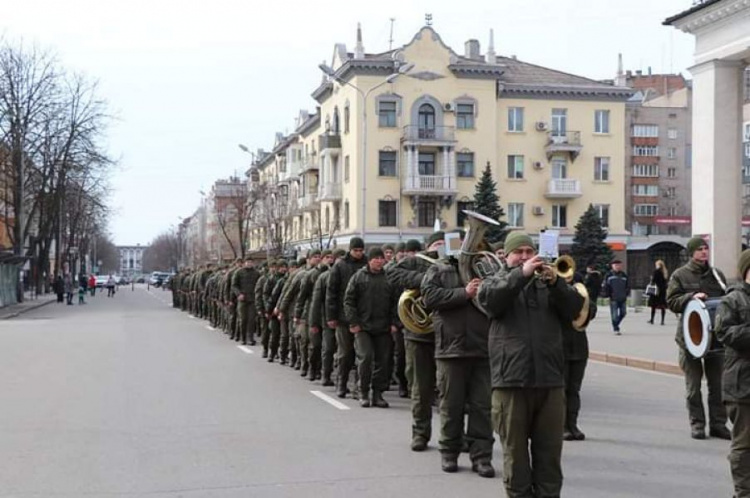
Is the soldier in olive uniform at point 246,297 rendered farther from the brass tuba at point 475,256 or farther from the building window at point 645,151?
the building window at point 645,151

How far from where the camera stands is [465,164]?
206 feet

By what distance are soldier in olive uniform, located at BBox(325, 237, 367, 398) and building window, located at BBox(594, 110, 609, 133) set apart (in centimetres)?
5497

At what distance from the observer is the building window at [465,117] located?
6200cm

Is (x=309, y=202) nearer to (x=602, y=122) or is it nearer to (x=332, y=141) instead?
(x=332, y=141)

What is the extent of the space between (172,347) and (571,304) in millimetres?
16089

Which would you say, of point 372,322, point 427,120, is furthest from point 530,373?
point 427,120

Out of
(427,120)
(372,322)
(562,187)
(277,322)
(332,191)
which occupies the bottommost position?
(277,322)

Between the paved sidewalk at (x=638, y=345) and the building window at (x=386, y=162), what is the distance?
33049 millimetres

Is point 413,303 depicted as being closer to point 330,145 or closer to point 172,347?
point 172,347

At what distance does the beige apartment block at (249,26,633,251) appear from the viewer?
60625mm

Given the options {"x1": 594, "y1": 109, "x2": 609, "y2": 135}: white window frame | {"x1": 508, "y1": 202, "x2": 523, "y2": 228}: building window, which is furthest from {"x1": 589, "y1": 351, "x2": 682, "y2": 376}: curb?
{"x1": 594, "y1": 109, "x2": 609, "y2": 135}: white window frame

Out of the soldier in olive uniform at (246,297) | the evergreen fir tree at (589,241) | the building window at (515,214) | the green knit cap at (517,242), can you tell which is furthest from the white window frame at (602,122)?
the green knit cap at (517,242)

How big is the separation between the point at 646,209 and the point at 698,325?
99.3 m

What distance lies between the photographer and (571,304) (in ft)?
20.5
